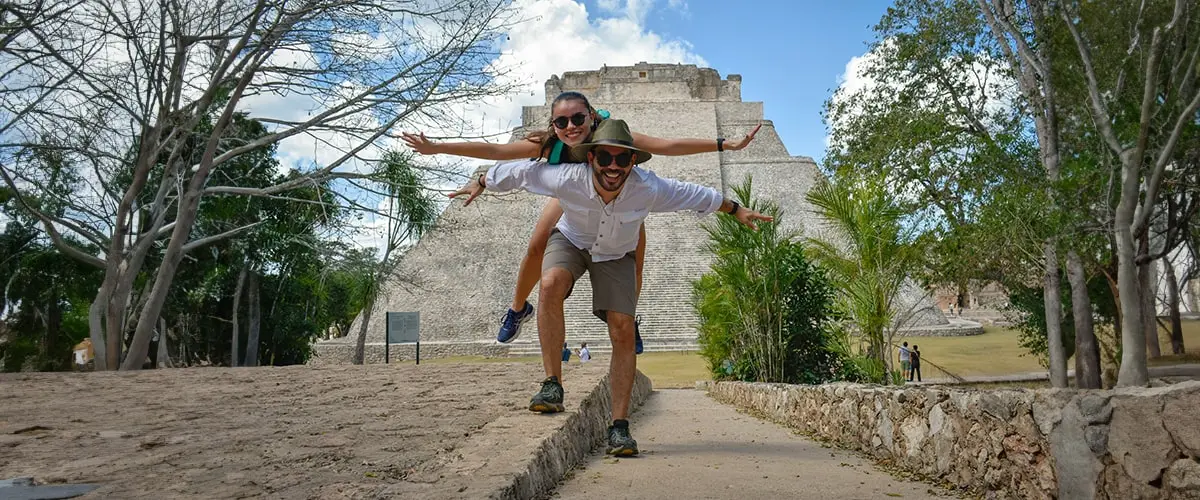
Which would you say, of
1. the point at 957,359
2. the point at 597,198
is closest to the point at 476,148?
the point at 597,198

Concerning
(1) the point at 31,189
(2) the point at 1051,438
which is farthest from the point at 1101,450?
(1) the point at 31,189

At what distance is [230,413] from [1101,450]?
132 inches

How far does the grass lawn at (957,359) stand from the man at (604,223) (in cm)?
1137

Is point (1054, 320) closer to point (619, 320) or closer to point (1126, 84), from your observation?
point (1126, 84)

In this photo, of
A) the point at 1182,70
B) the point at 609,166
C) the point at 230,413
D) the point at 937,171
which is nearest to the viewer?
the point at 609,166

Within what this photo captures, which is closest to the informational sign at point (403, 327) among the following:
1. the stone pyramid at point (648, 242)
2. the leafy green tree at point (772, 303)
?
the stone pyramid at point (648, 242)

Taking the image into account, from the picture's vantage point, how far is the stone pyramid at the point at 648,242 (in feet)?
88.3

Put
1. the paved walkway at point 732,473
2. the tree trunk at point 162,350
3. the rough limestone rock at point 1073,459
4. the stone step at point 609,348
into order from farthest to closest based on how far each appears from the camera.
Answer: the stone step at point 609,348 → the tree trunk at point 162,350 → the paved walkway at point 732,473 → the rough limestone rock at point 1073,459

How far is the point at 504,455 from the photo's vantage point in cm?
259

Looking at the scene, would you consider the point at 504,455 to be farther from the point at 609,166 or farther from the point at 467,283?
the point at 467,283

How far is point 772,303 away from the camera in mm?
8812

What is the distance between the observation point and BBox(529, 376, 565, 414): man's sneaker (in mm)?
3543

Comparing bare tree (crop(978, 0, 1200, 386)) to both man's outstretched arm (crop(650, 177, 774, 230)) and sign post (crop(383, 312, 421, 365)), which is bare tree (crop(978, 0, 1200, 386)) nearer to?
man's outstretched arm (crop(650, 177, 774, 230))

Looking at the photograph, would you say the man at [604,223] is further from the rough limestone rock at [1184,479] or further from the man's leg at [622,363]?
the rough limestone rock at [1184,479]
